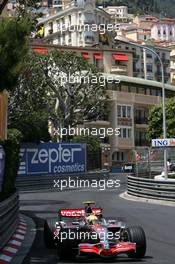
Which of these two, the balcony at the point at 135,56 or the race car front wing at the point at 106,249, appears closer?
the race car front wing at the point at 106,249

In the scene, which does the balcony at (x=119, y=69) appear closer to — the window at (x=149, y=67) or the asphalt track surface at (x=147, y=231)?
the window at (x=149, y=67)

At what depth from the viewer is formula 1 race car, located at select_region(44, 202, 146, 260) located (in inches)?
404

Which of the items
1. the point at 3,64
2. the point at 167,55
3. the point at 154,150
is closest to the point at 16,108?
the point at 154,150

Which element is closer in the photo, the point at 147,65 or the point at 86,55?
the point at 86,55

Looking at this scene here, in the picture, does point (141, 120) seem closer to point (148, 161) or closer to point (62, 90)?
point (62, 90)

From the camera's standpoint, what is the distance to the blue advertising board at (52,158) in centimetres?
4281

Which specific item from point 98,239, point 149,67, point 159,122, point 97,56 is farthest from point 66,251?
point 149,67

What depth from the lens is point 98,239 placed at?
34.4 feet

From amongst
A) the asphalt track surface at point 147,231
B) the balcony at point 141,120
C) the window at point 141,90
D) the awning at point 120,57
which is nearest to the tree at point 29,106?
the asphalt track surface at point 147,231

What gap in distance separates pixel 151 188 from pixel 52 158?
18.0 m

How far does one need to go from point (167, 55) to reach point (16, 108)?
8656 cm

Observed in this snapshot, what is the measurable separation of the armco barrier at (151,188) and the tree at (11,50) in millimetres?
13740

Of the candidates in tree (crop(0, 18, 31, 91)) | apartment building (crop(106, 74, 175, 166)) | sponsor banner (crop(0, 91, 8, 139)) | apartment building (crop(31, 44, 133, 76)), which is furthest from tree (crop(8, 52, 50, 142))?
apartment building (crop(31, 44, 133, 76))

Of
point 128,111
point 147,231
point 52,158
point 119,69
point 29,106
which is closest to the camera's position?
point 147,231
